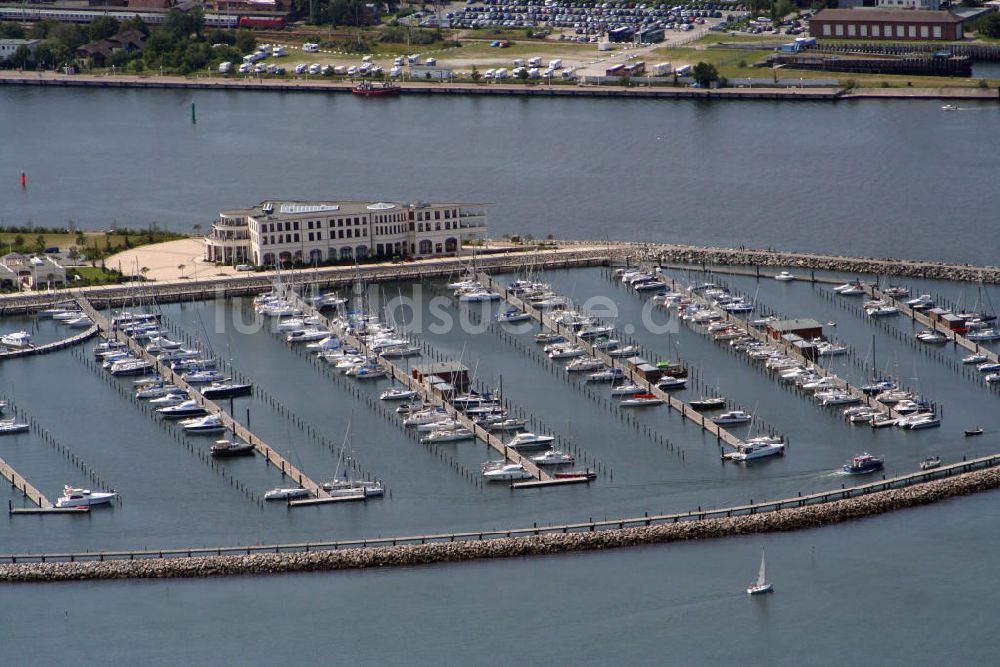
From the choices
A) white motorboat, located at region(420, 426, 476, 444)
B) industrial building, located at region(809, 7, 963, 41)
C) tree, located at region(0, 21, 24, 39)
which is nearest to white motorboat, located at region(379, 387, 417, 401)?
white motorboat, located at region(420, 426, 476, 444)

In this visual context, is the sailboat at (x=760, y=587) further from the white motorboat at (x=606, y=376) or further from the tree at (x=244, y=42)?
the tree at (x=244, y=42)

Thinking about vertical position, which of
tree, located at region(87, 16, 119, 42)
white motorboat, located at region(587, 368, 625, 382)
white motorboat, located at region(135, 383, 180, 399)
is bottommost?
white motorboat, located at region(587, 368, 625, 382)

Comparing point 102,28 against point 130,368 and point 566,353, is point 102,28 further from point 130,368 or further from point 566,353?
point 566,353

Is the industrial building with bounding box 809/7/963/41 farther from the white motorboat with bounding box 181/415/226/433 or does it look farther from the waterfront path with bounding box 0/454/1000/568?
the waterfront path with bounding box 0/454/1000/568

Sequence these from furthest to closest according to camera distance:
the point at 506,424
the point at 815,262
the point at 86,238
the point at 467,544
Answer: the point at 86,238 < the point at 815,262 < the point at 506,424 < the point at 467,544

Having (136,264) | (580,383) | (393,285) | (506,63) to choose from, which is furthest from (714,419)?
(506,63)

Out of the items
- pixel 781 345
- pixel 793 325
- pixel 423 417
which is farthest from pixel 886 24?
pixel 423 417
